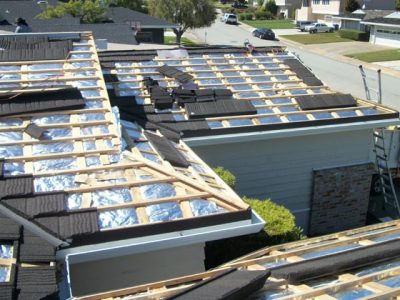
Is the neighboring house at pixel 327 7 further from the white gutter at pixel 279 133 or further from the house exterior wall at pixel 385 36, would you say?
the white gutter at pixel 279 133

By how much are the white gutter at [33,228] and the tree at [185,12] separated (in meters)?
45.9

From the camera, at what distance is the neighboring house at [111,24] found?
30.7 meters

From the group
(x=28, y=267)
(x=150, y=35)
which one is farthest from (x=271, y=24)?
(x=28, y=267)

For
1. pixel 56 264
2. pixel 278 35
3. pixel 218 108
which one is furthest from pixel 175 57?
pixel 278 35

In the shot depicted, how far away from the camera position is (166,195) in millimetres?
7652

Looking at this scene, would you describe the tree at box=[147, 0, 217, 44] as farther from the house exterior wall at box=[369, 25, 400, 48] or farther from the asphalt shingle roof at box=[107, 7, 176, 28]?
the house exterior wall at box=[369, 25, 400, 48]

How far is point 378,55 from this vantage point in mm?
45906

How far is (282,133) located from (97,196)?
226 inches

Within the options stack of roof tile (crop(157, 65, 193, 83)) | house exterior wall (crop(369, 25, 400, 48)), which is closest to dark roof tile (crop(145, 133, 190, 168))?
stack of roof tile (crop(157, 65, 193, 83))

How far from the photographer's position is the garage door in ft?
166

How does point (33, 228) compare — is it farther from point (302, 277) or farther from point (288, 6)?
point (288, 6)

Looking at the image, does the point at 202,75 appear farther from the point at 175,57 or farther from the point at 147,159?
the point at 147,159

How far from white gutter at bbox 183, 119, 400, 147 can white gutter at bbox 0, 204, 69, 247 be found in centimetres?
500

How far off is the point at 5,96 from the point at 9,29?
852 inches
